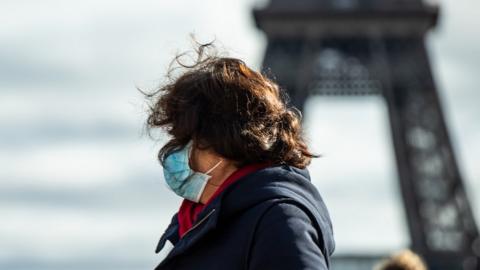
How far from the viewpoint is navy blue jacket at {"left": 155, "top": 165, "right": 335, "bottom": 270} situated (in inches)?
113

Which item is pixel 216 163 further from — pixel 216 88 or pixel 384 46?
pixel 384 46

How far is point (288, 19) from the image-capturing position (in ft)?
118

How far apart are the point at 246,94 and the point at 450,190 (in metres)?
33.2

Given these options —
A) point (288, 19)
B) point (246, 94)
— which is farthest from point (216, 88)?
point (288, 19)

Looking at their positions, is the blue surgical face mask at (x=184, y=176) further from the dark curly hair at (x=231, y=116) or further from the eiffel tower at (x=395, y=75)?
the eiffel tower at (x=395, y=75)

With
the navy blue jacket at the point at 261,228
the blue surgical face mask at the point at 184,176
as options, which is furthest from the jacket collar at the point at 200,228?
the blue surgical face mask at the point at 184,176

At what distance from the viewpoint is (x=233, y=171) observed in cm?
316

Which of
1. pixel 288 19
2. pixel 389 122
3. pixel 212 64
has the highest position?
pixel 288 19

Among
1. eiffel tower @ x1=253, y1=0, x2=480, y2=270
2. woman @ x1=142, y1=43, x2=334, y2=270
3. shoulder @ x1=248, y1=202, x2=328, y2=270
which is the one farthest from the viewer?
eiffel tower @ x1=253, y1=0, x2=480, y2=270

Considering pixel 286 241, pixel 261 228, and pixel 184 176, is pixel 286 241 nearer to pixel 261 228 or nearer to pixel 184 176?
pixel 261 228

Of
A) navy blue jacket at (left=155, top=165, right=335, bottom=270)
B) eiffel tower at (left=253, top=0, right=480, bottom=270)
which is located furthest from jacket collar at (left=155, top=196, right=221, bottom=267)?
eiffel tower at (left=253, top=0, right=480, bottom=270)

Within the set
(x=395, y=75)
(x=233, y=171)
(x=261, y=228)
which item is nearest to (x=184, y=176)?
(x=233, y=171)

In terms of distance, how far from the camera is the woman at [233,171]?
296cm

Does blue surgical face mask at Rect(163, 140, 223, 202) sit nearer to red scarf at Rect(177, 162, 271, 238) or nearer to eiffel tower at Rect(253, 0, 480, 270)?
red scarf at Rect(177, 162, 271, 238)
